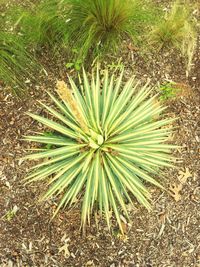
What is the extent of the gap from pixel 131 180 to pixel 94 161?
317 mm

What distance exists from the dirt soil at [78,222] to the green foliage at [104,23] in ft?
1.82

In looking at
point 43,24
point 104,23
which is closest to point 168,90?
point 104,23

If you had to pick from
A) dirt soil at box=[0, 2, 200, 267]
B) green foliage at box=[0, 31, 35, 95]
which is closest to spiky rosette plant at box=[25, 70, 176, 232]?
dirt soil at box=[0, 2, 200, 267]

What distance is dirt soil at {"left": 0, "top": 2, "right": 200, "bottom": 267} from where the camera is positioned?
3467 mm

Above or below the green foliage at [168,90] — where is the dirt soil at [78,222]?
below

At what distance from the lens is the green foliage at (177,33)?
3627 millimetres

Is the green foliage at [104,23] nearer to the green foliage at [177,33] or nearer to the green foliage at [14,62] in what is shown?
the green foliage at [177,33]

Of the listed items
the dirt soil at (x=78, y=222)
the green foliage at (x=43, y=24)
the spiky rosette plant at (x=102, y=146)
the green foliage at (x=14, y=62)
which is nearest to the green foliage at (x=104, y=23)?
the green foliage at (x=43, y=24)

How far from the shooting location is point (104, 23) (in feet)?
11.5

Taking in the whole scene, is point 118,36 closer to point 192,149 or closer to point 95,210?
point 192,149

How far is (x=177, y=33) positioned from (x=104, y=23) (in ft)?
2.31

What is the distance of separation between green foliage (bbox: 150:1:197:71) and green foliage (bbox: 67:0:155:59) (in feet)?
0.48

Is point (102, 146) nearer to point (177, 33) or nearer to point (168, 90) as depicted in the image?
point (168, 90)

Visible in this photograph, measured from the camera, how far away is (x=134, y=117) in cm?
302
